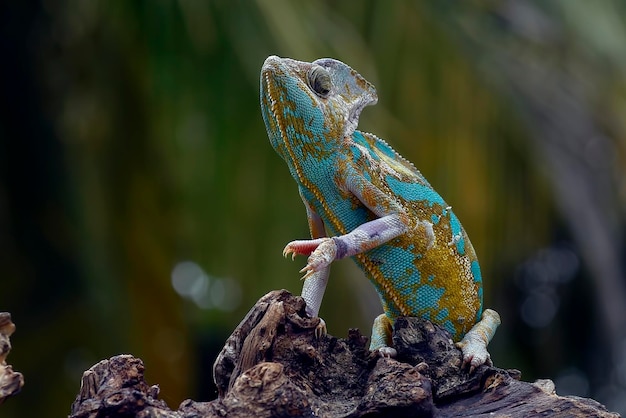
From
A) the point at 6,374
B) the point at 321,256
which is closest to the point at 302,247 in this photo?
the point at 321,256

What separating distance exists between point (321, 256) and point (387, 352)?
27 cm

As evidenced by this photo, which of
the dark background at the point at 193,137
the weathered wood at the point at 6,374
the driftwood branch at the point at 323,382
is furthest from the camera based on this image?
the dark background at the point at 193,137

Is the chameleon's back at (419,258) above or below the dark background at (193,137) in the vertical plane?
below

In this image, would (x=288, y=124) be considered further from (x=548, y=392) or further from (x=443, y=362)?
(x=548, y=392)

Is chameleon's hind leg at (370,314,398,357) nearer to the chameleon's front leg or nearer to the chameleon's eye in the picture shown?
the chameleon's front leg

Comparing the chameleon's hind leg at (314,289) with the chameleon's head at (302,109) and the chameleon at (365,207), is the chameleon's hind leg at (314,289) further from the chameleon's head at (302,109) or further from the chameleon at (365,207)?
the chameleon's head at (302,109)

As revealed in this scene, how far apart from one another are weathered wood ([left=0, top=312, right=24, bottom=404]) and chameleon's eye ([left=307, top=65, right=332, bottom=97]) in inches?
39.1

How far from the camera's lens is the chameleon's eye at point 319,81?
2.36 meters

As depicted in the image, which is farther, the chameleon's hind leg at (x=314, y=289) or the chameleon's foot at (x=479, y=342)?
the chameleon's hind leg at (x=314, y=289)

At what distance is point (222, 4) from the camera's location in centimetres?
490

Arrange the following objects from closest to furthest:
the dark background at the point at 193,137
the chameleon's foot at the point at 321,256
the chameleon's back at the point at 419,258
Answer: the chameleon's foot at the point at 321,256, the chameleon's back at the point at 419,258, the dark background at the point at 193,137

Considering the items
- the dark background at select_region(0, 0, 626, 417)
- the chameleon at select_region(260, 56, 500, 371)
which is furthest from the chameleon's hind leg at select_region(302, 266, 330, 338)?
the dark background at select_region(0, 0, 626, 417)

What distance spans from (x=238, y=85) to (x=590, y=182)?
377 centimetres

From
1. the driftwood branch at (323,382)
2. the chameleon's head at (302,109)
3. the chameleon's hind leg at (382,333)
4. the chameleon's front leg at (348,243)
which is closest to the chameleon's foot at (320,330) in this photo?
the driftwood branch at (323,382)
